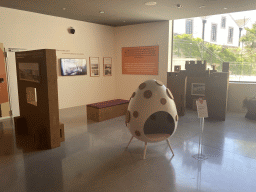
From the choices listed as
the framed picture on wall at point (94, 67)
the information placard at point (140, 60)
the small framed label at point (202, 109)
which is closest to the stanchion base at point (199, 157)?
the small framed label at point (202, 109)

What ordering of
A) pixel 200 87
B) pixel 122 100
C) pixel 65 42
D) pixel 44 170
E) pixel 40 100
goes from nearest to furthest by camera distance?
pixel 44 170 < pixel 40 100 < pixel 122 100 < pixel 65 42 < pixel 200 87

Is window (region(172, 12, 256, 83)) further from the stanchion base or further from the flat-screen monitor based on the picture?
the stanchion base

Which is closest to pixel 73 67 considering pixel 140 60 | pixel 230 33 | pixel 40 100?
pixel 140 60

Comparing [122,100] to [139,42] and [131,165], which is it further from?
[131,165]

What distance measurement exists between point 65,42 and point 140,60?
9.75 feet

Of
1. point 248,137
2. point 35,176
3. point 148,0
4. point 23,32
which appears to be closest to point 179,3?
point 148,0

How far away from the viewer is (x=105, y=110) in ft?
19.4

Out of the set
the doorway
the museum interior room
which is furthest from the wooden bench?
the doorway

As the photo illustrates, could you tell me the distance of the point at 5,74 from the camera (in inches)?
229

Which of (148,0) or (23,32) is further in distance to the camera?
(23,32)

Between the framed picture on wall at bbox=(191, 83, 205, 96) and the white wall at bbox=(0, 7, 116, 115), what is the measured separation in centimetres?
351

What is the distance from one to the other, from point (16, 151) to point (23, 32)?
3835 mm

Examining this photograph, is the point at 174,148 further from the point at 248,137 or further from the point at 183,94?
the point at 183,94

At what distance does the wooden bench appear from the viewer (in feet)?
19.0
